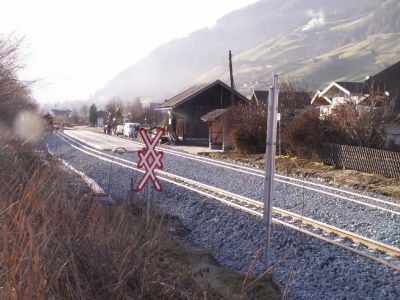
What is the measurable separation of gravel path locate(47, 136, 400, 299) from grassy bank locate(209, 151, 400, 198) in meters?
4.98

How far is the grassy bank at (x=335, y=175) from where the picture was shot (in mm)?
16895

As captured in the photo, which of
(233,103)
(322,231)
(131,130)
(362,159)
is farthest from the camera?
(131,130)

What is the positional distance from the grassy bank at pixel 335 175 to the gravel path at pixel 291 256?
4.98m

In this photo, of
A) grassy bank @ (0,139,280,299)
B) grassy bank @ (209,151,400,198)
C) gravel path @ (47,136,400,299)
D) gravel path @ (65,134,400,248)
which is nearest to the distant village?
grassy bank @ (209,151,400,198)

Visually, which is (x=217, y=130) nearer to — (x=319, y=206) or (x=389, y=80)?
(x=389, y=80)

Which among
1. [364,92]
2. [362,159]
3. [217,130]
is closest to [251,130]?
[217,130]

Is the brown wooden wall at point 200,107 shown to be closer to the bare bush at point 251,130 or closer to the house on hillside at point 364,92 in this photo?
the house on hillside at point 364,92

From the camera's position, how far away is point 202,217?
39.0 feet

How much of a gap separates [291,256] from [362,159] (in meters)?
13.2

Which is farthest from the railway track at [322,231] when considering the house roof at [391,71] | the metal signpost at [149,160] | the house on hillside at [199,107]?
the house on hillside at [199,107]

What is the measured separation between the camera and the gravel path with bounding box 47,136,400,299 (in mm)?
6719

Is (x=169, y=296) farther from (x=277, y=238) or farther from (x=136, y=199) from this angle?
(x=136, y=199)

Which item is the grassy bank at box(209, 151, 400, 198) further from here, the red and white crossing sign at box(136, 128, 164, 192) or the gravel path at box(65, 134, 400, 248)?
the red and white crossing sign at box(136, 128, 164, 192)

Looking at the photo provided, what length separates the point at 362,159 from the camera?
20.5m
